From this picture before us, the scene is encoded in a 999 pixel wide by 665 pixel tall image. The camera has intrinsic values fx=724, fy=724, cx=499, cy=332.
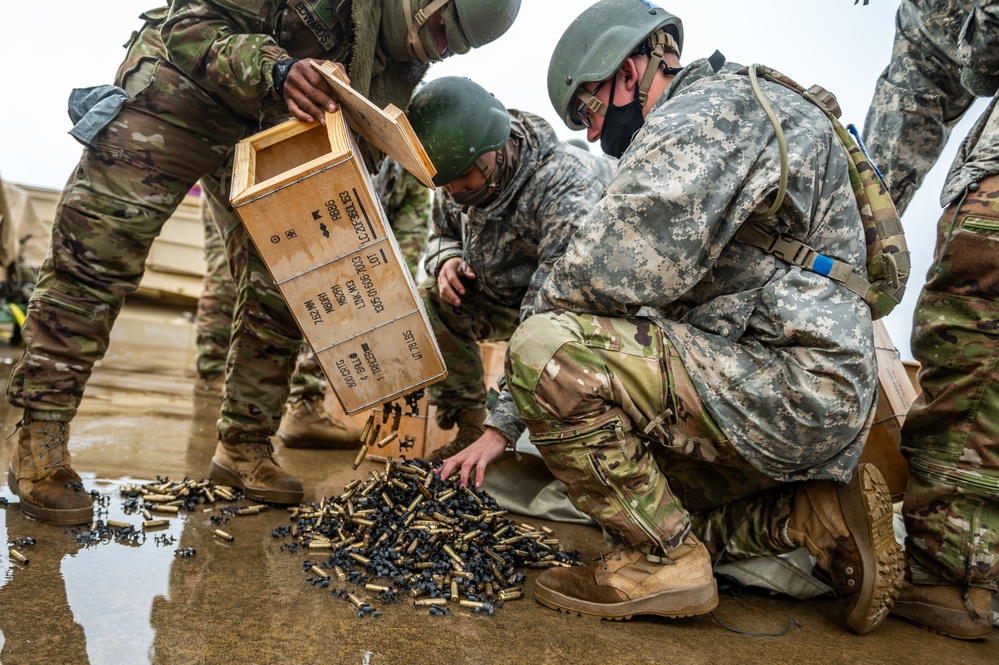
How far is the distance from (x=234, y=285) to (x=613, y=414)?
4.72 metres

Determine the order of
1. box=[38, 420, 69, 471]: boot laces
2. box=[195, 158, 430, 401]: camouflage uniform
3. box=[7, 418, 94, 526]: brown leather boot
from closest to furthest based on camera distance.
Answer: box=[7, 418, 94, 526]: brown leather boot, box=[38, 420, 69, 471]: boot laces, box=[195, 158, 430, 401]: camouflage uniform

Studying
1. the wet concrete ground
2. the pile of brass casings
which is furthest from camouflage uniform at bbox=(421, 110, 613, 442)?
the wet concrete ground

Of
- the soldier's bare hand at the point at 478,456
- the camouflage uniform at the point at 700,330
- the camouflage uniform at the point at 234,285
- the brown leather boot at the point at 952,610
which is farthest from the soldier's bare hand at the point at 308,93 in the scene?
the brown leather boot at the point at 952,610

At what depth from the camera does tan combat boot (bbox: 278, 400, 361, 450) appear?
16.0ft

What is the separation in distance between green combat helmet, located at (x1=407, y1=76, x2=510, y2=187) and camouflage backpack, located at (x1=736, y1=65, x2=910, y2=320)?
141 centimetres

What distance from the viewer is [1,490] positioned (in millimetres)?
3123

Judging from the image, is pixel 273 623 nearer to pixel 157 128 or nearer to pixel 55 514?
pixel 55 514

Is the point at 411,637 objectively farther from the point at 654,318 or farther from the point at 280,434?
the point at 280,434

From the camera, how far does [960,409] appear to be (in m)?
2.66

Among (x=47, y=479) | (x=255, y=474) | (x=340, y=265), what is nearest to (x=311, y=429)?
(x=255, y=474)

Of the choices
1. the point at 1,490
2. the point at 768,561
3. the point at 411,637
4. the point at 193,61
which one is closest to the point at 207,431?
the point at 1,490

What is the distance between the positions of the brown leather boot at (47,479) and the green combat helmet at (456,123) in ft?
6.86

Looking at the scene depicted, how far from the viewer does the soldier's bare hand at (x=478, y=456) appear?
3156 mm

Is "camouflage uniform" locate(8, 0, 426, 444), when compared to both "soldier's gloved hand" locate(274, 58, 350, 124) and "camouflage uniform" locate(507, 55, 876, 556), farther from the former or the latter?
"camouflage uniform" locate(507, 55, 876, 556)
